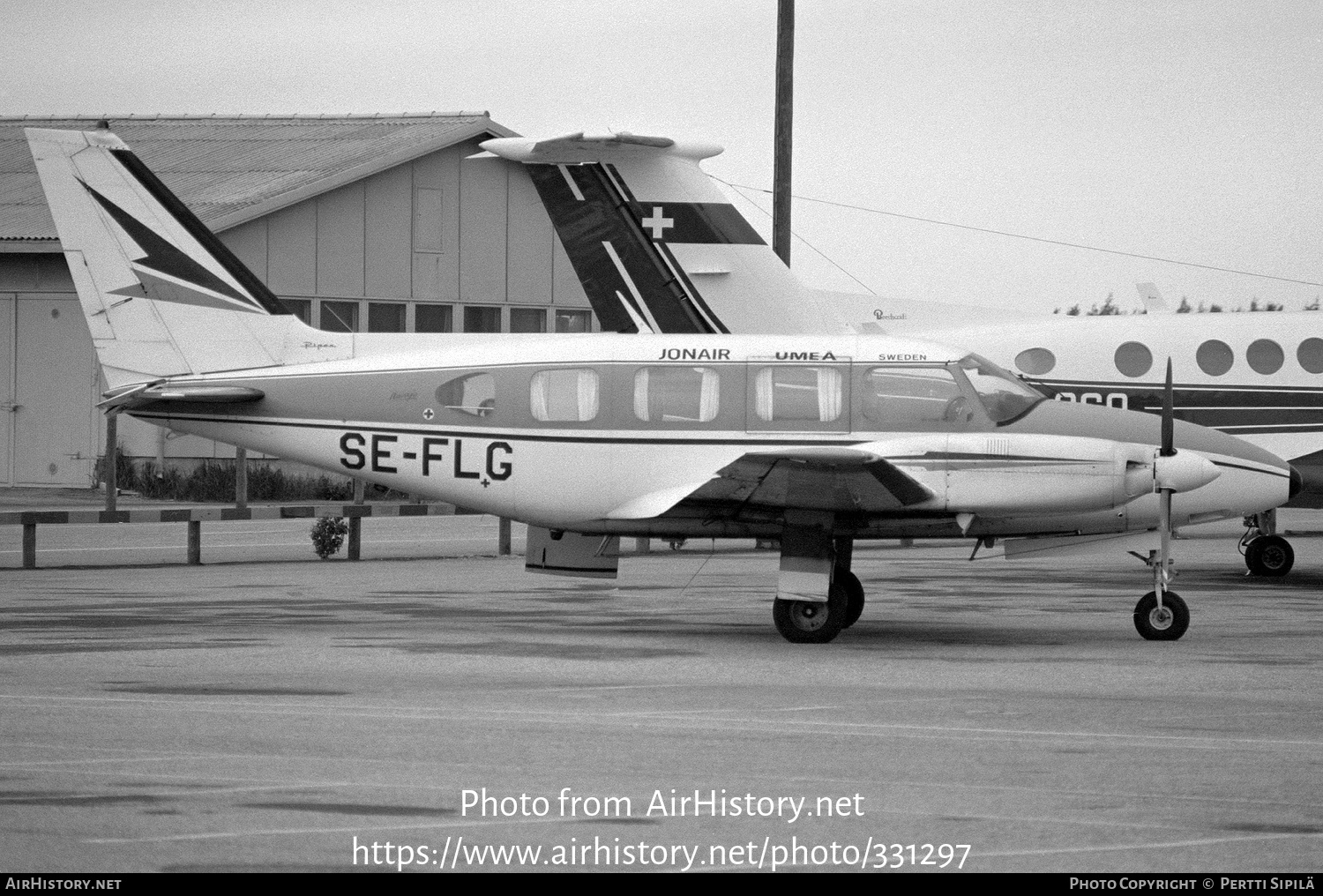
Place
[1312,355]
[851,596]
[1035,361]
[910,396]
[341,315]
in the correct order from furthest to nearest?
[341,315] → [1035,361] → [1312,355] → [851,596] → [910,396]

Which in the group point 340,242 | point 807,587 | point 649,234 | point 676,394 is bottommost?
point 807,587

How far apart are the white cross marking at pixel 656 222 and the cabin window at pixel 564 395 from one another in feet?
12.4

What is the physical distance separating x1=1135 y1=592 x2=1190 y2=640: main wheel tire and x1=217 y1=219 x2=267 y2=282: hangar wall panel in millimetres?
21673

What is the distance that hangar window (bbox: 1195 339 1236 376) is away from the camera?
1862 centimetres

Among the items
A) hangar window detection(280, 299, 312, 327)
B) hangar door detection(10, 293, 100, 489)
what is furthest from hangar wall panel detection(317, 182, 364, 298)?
hangar door detection(10, 293, 100, 489)

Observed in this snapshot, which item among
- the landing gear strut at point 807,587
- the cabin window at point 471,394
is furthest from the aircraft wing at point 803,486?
the cabin window at point 471,394

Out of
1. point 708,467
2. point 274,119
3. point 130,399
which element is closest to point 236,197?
point 274,119

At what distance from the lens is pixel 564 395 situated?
44.1 feet

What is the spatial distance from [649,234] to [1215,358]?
6.61 metres

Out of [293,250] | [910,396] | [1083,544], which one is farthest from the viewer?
[293,250]

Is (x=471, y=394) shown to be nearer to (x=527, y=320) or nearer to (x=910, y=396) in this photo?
(x=910, y=396)

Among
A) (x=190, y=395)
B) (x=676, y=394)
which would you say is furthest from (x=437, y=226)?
(x=676, y=394)

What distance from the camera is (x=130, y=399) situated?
13930 millimetres

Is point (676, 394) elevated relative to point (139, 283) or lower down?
lower down
